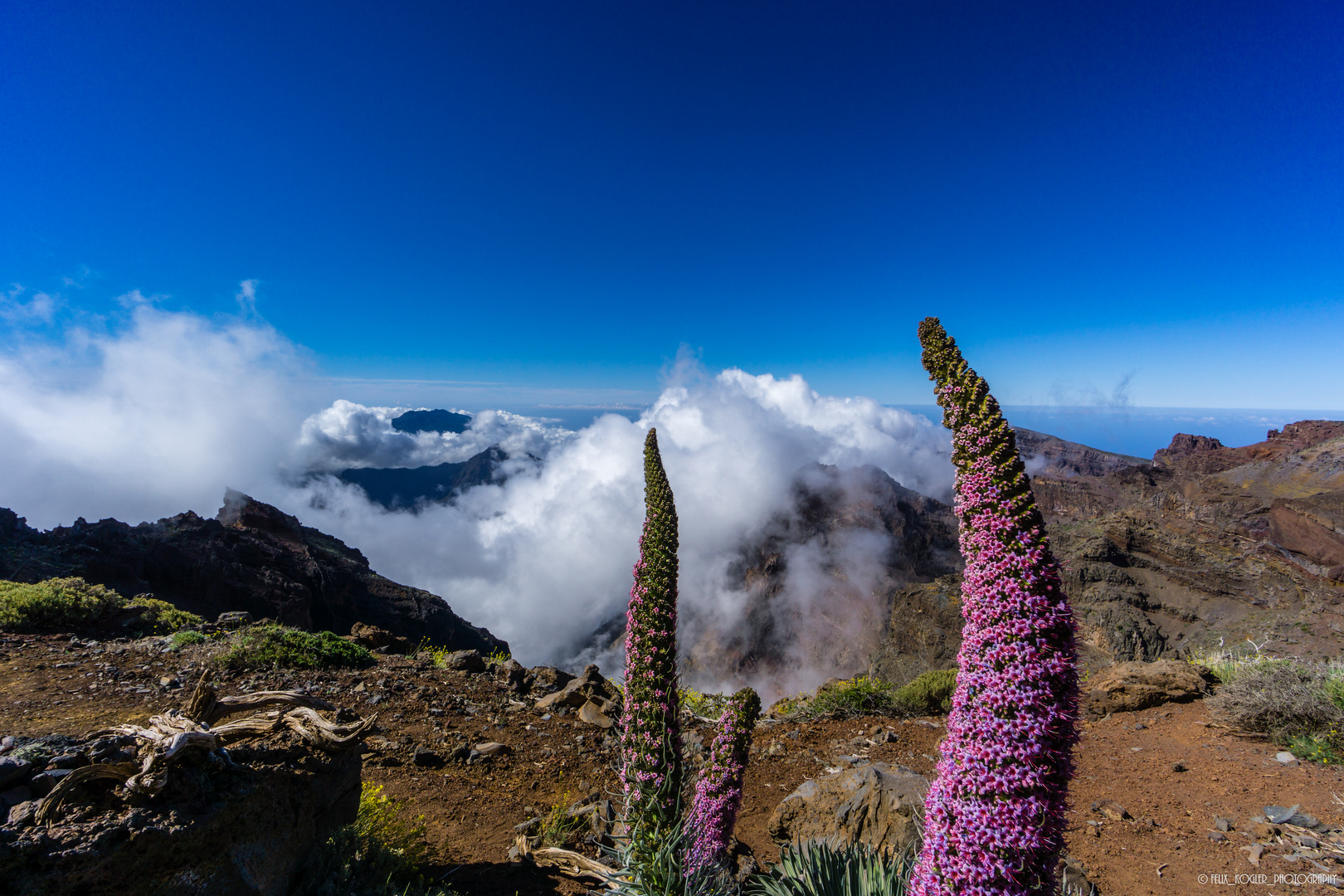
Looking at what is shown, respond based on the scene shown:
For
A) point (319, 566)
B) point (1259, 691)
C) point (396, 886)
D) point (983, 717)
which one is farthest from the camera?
point (319, 566)

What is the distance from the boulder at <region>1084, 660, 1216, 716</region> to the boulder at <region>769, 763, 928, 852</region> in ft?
22.7

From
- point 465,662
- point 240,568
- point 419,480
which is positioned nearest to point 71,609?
point 465,662

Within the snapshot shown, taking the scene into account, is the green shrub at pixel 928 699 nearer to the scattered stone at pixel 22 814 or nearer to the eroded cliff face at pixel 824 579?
the scattered stone at pixel 22 814

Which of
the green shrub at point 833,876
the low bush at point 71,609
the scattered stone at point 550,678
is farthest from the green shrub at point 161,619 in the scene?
A: the green shrub at point 833,876

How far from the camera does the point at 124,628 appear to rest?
11.8 metres

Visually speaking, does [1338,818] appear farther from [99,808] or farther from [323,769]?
[99,808]

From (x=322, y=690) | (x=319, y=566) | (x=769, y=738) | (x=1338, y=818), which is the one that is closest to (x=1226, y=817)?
(x=1338, y=818)

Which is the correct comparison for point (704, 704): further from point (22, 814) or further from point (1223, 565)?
point (1223, 565)

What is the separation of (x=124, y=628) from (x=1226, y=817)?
19.9 metres

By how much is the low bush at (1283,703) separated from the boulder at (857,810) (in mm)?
6308

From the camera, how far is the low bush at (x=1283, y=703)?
24.4 feet

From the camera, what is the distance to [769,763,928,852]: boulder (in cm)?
548

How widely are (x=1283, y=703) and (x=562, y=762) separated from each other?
35.7ft

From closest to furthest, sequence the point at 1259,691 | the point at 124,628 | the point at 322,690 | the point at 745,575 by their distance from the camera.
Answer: the point at 1259,691 < the point at 322,690 < the point at 124,628 < the point at 745,575
